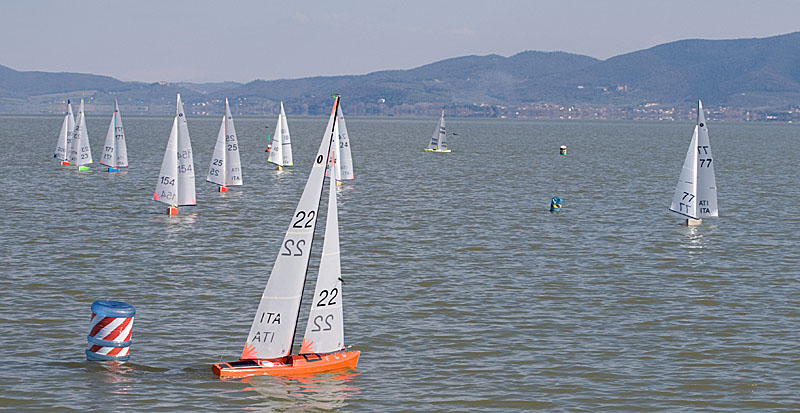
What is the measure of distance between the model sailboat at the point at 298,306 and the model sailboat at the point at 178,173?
29428 mm

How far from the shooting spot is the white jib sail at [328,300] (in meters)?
23.3

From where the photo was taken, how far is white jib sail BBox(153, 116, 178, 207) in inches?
2094

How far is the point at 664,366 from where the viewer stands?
2686 centimetres

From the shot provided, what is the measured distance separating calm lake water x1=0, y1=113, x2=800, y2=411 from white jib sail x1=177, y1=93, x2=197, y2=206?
1125 millimetres

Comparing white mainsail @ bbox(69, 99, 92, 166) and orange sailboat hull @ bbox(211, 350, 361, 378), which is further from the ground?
white mainsail @ bbox(69, 99, 92, 166)

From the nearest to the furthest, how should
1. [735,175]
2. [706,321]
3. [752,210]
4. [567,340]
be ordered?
1. [567,340]
2. [706,321]
3. [752,210]
4. [735,175]

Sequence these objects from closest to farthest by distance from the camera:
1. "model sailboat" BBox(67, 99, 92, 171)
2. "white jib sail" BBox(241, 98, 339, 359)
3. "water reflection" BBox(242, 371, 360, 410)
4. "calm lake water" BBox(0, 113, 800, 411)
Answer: "white jib sail" BBox(241, 98, 339, 359) → "water reflection" BBox(242, 371, 360, 410) → "calm lake water" BBox(0, 113, 800, 411) → "model sailboat" BBox(67, 99, 92, 171)

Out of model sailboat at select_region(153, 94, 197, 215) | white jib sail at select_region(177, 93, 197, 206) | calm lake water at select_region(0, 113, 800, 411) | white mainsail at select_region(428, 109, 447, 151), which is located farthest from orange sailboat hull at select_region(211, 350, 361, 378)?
white mainsail at select_region(428, 109, 447, 151)

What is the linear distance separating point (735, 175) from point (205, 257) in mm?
68564

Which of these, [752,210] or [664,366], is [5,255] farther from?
[752,210]

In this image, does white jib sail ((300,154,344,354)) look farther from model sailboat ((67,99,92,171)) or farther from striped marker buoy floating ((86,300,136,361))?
model sailboat ((67,99,92,171))

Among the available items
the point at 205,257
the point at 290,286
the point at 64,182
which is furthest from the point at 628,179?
the point at 290,286

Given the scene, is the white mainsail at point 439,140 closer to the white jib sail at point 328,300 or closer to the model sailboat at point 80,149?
the model sailboat at point 80,149

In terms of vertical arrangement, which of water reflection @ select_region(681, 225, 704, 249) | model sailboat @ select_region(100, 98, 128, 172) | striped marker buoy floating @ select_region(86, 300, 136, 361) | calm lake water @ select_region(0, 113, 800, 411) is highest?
model sailboat @ select_region(100, 98, 128, 172)
